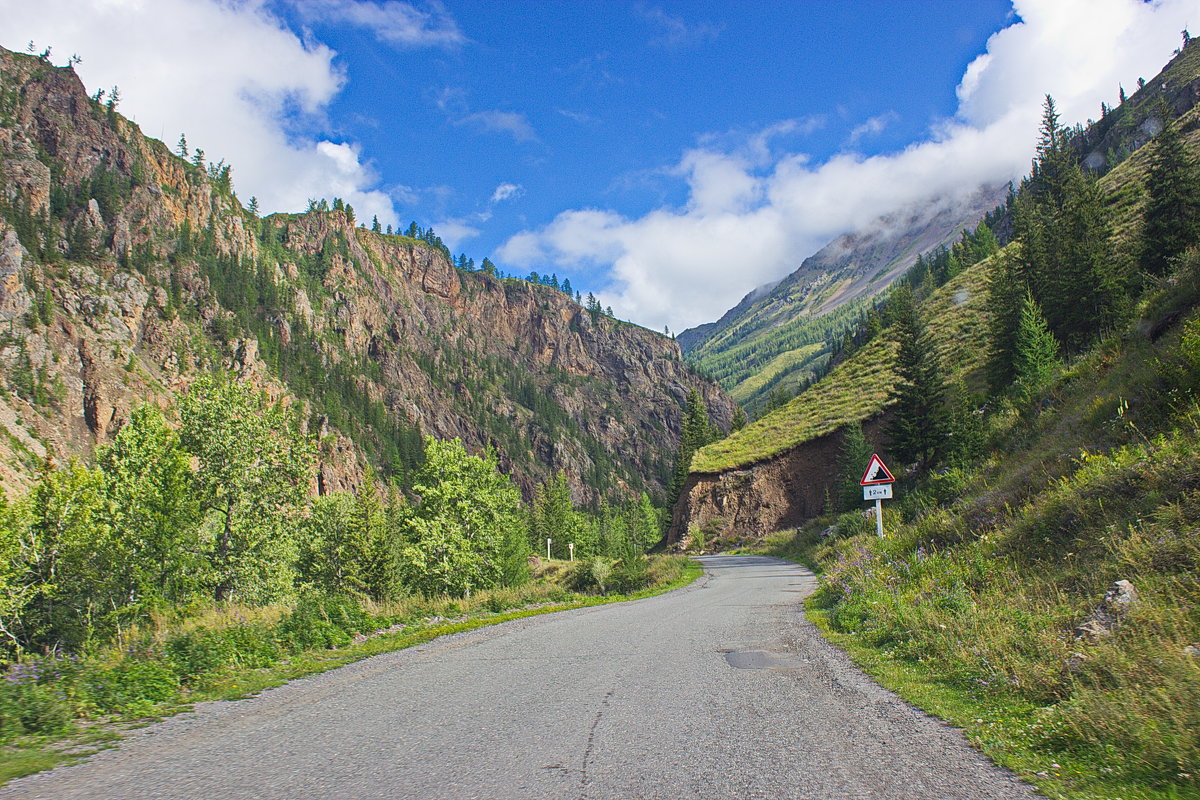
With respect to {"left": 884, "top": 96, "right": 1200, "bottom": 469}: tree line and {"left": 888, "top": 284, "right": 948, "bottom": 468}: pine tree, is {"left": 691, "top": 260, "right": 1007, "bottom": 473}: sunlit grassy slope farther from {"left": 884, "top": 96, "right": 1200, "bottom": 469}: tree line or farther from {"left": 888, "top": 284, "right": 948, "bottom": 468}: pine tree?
{"left": 888, "top": 284, "right": 948, "bottom": 468}: pine tree

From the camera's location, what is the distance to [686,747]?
4777mm

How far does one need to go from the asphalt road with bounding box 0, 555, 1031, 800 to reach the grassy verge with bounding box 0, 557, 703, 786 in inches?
19.9

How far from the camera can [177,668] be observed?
7449mm

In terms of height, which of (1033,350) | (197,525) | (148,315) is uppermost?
(148,315)

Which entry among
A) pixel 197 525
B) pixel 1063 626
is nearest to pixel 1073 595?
pixel 1063 626

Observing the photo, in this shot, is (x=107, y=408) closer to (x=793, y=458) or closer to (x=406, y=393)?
(x=406, y=393)

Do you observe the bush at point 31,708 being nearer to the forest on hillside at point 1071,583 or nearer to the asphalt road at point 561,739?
the asphalt road at point 561,739

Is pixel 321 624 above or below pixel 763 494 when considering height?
below

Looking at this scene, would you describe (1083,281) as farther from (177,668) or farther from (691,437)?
(691,437)

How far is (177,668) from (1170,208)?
124 ft

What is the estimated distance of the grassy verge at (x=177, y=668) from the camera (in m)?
5.49

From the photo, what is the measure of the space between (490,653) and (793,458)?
48.9 meters

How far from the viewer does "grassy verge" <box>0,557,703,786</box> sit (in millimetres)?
5488

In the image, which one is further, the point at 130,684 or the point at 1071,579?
the point at 1071,579
